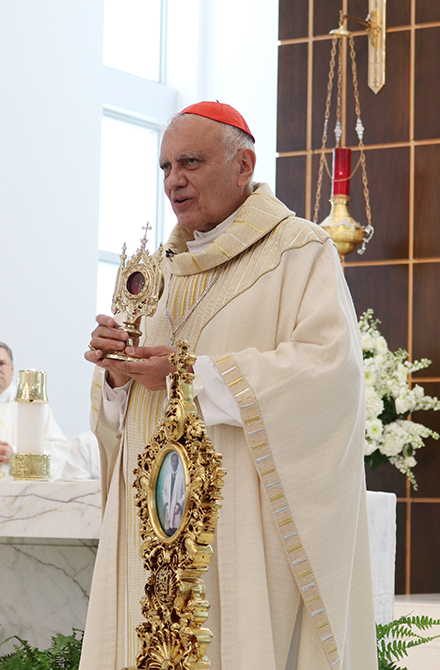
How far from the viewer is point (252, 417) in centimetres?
226

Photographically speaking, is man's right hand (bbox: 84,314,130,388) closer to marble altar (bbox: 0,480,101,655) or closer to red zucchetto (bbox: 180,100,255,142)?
red zucchetto (bbox: 180,100,255,142)

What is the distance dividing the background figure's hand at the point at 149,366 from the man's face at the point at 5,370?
427 centimetres

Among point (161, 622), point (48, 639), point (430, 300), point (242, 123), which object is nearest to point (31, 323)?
point (430, 300)

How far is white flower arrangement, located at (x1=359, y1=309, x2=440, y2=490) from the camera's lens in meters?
5.66

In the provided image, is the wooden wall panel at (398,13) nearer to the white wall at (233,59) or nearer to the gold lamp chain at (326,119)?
the gold lamp chain at (326,119)

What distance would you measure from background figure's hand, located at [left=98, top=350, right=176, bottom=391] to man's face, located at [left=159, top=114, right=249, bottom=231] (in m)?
0.48

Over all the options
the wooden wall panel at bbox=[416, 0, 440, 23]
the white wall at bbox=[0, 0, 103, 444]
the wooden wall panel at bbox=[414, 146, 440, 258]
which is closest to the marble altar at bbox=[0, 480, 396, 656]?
the wooden wall panel at bbox=[414, 146, 440, 258]

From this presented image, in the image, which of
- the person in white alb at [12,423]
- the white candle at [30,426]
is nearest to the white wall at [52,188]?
the person in white alb at [12,423]

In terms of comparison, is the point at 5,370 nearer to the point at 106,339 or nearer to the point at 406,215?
the point at 406,215

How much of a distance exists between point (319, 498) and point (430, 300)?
4.17m

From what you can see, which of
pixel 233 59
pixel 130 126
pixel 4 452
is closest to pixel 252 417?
pixel 4 452

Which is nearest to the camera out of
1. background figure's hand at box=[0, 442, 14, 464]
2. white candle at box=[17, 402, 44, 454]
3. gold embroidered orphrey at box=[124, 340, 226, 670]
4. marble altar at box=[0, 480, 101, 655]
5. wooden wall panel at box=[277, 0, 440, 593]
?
gold embroidered orphrey at box=[124, 340, 226, 670]

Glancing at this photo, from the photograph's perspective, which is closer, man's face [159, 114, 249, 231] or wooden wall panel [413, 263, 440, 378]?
man's face [159, 114, 249, 231]

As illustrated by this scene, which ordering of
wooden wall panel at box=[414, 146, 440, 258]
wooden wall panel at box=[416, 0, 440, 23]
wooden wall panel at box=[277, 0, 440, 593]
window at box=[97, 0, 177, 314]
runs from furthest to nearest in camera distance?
window at box=[97, 0, 177, 314] → wooden wall panel at box=[416, 0, 440, 23] → wooden wall panel at box=[414, 146, 440, 258] → wooden wall panel at box=[277, 0, 440, 593]
